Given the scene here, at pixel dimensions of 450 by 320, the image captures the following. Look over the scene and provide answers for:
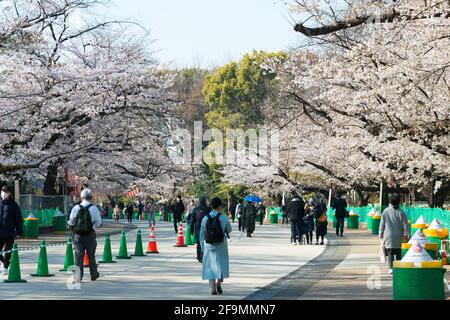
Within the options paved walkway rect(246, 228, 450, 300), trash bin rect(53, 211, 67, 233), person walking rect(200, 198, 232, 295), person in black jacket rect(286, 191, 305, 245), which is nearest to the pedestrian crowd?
person walking rect(200, 198, 232, 295)

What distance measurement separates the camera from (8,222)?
1953cm

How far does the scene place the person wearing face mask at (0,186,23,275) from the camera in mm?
19505

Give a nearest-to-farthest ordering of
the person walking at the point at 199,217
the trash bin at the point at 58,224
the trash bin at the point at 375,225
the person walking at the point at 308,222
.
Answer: the person walking at the point at 199,217, the person walking at the point at 308,222, the trash bin at the point at 375,225, the trash bin at the point at 58,224

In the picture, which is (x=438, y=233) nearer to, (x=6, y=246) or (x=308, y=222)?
(x=6, y=246)

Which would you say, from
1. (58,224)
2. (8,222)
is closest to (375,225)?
(58,224)

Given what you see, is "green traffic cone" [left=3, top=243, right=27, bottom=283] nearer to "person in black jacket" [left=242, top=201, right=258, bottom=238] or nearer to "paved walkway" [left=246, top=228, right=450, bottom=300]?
"paved walkway" [left=246, top=228, right=450, bottom=300]

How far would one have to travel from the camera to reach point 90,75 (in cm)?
4100

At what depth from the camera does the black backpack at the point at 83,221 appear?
18.3 meters

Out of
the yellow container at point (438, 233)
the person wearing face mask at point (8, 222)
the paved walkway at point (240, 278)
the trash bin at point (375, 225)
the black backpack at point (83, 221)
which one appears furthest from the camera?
the trash bin at point (375, 225)

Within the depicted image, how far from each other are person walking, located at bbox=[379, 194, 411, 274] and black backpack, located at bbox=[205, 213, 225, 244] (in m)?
4.62

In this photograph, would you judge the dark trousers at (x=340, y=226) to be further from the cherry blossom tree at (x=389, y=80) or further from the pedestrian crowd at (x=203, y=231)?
the pedestrian crowd at (x=203, y=231)

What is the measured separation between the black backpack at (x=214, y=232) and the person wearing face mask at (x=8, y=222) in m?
4.71

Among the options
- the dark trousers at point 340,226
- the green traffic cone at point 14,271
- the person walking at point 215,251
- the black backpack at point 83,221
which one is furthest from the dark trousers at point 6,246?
the dark trousers at point 340,226
